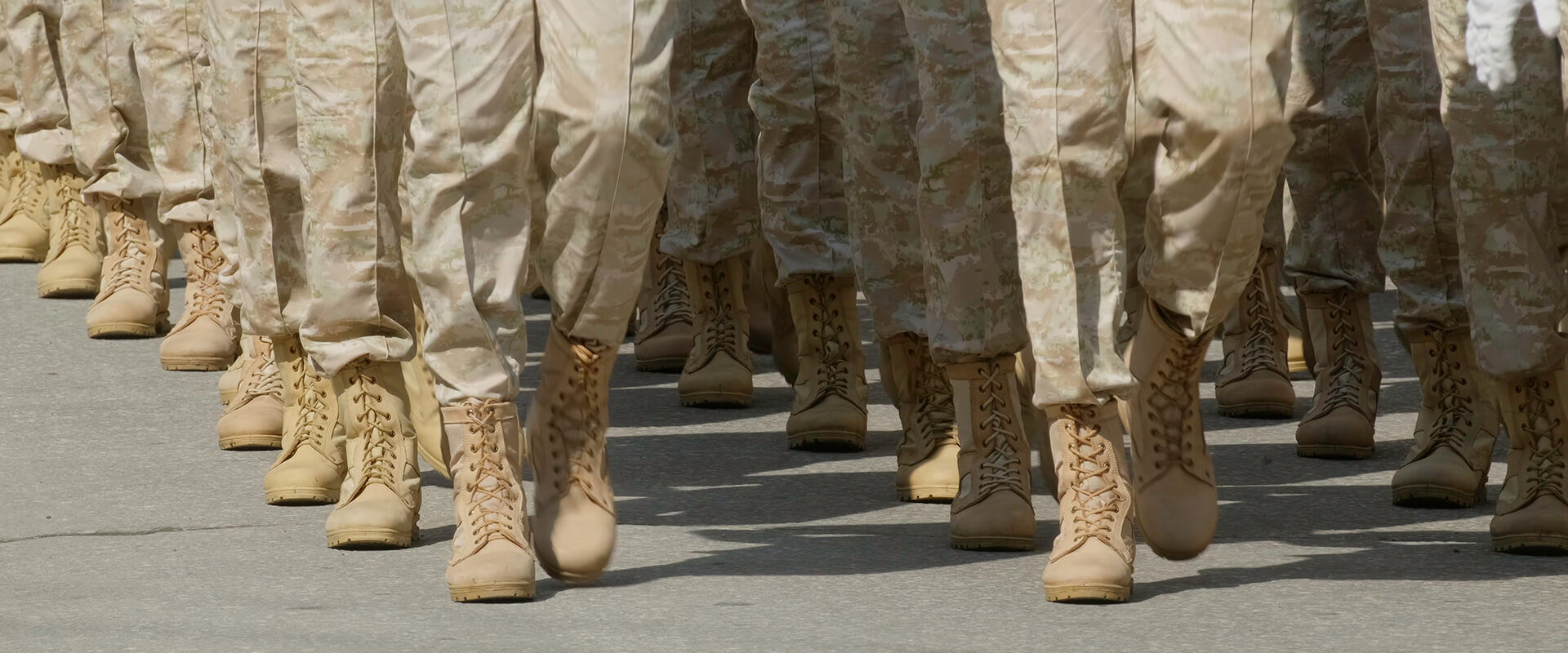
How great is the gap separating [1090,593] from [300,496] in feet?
5.72

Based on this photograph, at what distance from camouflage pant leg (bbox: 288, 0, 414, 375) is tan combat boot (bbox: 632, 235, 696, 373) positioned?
7.23 feet

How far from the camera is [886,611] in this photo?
3445 mm

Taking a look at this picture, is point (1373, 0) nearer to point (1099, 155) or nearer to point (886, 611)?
point (1099, 155)

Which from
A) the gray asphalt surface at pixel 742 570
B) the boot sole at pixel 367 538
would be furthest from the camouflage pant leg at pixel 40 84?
the boot sole at pixel 367 538

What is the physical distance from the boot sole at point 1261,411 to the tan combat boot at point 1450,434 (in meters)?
1.03

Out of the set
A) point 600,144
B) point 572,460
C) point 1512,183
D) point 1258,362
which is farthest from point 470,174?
point 1258,362

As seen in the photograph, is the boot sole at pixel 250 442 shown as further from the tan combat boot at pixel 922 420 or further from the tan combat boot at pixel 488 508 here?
the tan combat boot at pixel 488 508

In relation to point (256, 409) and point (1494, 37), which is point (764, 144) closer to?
point (256, 409)

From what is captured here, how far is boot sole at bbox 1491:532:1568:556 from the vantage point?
12.6 ft

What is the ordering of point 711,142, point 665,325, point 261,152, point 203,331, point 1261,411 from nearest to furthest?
1. point 261,152
2. point 1261,411
3. point 711,142
4. point 203,331
5. point 665,325

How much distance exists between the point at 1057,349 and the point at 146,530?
184cm

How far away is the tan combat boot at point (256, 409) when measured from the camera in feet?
16.4

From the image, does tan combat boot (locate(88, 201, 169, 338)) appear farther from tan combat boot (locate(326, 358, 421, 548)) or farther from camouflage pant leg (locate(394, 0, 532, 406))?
camouflage pant leg (locate(394, 0, 532, 406))

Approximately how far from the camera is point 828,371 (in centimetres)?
502
